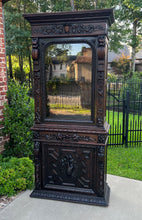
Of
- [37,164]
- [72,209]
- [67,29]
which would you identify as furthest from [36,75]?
[72,209]

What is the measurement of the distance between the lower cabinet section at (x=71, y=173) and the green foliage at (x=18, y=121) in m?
0.78

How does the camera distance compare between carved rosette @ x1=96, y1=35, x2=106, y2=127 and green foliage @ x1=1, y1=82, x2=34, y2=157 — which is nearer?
carved rosette @ x1=96, y1=35, x2=106, y2=127

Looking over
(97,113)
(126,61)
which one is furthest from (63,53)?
(126,61)

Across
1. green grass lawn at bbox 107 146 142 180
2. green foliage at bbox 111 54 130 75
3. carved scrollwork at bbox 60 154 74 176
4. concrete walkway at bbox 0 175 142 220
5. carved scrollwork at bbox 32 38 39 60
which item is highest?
green foliage at bbox 111 54 130 75

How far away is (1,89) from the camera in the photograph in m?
3.79

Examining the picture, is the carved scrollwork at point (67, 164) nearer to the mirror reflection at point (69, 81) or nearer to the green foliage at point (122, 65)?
the mirror reflection at point (69, 81)

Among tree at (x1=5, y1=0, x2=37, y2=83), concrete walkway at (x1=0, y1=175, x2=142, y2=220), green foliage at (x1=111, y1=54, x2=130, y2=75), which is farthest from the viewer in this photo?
green foliage at (x1=111, y1=54, x2=130, y2=75)

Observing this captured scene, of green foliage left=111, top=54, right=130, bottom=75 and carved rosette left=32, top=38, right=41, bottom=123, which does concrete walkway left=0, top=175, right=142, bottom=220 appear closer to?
carved rosette left=32, top=38, right=41, bottom=123

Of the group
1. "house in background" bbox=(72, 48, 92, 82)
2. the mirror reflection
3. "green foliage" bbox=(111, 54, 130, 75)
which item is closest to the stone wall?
the mirror reflection

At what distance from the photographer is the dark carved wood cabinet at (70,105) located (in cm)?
267

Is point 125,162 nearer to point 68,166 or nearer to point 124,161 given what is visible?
point 124,161

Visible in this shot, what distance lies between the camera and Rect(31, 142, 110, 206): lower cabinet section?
291 centimetres

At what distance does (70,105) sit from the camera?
297 cm

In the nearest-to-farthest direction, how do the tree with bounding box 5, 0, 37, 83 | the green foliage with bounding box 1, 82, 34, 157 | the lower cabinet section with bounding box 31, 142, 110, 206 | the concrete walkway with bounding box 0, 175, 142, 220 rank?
the concrete walkway with bounding box 0, 175, 142, 220, the lower cabinet section with bounding box 31, 142, 110, 206, the green foliage with bounding box 1, 82, 34, 157, the tree with bounding box 5, 0, 37, 83
